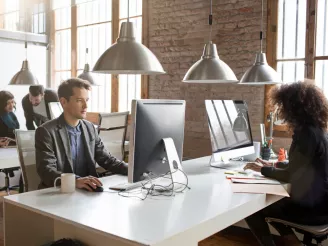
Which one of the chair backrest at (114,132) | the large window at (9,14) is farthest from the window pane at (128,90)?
the large window at (9,14)

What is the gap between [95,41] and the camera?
666cm

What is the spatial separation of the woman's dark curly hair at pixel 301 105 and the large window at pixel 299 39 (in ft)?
5.58

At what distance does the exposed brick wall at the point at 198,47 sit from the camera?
14.9 feet

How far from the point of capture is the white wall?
6619 mm

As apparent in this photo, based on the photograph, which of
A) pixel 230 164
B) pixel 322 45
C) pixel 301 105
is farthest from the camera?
pixel 322 45

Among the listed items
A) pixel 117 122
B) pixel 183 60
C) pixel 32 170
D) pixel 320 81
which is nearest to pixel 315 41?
pixel 320 81

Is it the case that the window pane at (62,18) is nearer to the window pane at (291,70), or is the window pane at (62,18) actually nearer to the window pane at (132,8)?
the window pane at (132,8)

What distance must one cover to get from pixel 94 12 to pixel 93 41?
1.57 ft

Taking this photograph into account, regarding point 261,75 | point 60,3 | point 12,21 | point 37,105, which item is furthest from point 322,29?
point 12,21

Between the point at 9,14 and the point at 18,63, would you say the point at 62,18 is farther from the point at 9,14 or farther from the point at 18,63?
the point at 9,14

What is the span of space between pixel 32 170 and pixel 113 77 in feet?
12.4

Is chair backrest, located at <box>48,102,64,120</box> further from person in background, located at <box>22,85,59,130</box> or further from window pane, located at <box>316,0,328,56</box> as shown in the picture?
window pane, located at <box>316,0,328,56</box>

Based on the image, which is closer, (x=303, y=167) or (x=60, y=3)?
(x=303, y=167)

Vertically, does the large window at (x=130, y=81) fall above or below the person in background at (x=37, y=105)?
above
